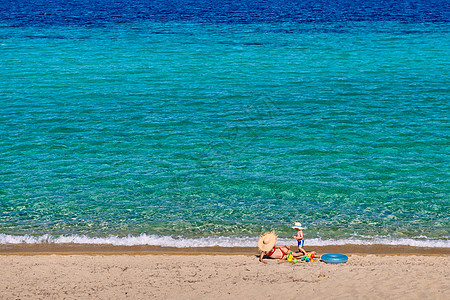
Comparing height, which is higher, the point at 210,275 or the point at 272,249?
the point at 272,249

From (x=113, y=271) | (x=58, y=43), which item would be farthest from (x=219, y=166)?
(x=58, y=43)

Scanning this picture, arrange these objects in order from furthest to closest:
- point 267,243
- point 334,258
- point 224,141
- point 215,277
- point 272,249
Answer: point 224,141 → point 272,249 → point 267,243 → point 334,258 → point 215,277

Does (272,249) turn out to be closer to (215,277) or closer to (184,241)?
(215,277)

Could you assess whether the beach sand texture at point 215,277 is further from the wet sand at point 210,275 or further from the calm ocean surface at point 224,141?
the calm ocean surface at point 224,141

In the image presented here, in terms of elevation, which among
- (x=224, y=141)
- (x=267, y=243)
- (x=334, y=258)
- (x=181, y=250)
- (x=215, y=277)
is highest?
(x=224, y=141)

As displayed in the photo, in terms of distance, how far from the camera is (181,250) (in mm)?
16344

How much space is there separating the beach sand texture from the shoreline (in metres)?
0.46

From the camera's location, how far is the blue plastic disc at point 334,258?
14.7 metres

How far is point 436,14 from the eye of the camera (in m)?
70.5

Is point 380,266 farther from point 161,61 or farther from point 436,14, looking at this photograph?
point 436,14

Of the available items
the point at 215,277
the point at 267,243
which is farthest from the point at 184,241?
the point at 267,243

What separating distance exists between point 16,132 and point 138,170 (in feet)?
28.5

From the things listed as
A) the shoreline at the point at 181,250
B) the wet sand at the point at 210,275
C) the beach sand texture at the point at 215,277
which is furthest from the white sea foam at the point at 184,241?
the beach sand texture at the point at 215,277

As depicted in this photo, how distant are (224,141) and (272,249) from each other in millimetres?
10906
